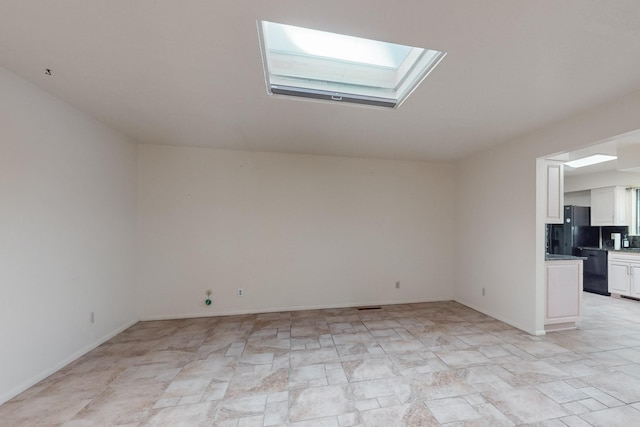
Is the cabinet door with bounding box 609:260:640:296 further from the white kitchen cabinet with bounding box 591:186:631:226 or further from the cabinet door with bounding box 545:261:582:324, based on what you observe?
the cabinet door with bounding box 545:261:582:324

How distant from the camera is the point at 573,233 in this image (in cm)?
523

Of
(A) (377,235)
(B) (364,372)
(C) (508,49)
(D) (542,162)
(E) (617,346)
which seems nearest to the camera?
(C) (508,49)

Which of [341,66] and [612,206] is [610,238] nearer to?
[612,206]

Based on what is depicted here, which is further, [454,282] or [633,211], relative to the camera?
[633,211]

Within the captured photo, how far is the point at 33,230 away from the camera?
2084 mm

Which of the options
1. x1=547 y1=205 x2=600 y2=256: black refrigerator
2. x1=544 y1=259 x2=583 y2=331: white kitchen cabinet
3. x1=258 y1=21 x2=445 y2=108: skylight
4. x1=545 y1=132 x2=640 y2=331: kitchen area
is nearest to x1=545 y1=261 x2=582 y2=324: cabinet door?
x1=544 y1=259 x2=583 y2=331: white kitchen cabinet

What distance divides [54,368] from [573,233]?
8.43 metres

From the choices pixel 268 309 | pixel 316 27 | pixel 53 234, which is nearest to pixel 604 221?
pixel 268 309

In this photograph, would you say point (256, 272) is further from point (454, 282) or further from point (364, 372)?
point (454, 282)

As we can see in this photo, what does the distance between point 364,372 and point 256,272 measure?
221 centimetres

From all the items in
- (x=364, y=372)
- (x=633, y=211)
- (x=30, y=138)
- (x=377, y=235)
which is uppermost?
(x=30, y=138)

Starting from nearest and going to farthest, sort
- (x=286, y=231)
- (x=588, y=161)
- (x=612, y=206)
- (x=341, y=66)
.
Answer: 1. (x=341, y=66)
2. (x=286, y=231)
3. (x=588, y=161)
4. (x=612, y=206)

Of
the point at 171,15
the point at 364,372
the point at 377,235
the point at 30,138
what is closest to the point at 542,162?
the point at 377,235

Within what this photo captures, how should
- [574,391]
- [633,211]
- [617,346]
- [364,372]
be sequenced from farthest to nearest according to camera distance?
[633,211] < [617,346] < [364,372] < [574,391]
